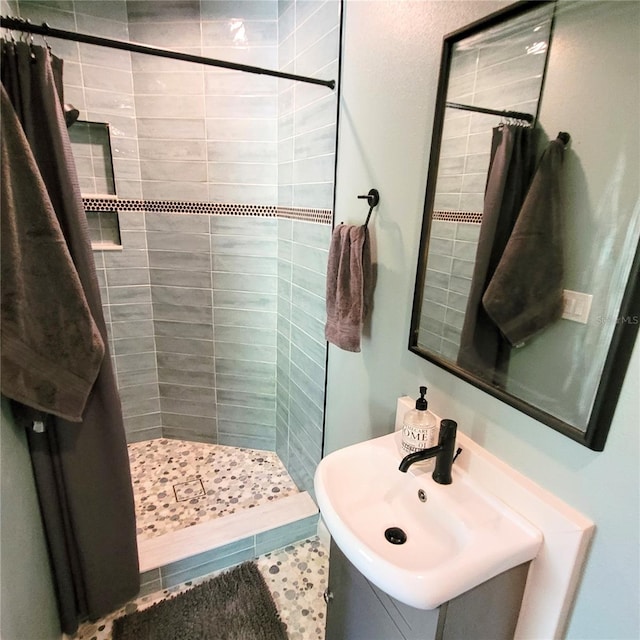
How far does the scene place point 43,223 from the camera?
1.05 metres

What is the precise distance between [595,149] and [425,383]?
28.5 inches

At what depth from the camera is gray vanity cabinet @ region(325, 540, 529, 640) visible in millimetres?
810

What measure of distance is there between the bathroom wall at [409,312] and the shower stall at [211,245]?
24 cm

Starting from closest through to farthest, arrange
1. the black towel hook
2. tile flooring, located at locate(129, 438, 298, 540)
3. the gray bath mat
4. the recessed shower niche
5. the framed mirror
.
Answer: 1. the framed mirror
2. the black towel hook
3. the gray bath mat
4. tile flooring, located at locate(129, 438, 298, 540)
5. the recessed shower niche

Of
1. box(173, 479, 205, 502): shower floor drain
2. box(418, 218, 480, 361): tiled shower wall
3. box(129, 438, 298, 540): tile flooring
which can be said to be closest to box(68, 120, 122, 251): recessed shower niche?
box(129, 438, 298, 540): tile flooring

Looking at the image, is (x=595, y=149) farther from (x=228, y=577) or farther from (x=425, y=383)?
(x=228, y=577)

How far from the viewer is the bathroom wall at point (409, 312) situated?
2.31 ft

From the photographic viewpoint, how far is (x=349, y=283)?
55.9 inches

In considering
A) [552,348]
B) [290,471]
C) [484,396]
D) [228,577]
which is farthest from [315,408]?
[552,348]

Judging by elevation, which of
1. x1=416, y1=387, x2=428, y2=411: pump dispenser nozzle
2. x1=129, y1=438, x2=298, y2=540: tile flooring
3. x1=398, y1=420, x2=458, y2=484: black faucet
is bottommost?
x1=129, y1=438, x2=298, y2=540: tile flooring

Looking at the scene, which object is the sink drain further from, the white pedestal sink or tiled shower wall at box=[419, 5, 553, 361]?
tiled shower wall at box=[419, 5, 553, 361]

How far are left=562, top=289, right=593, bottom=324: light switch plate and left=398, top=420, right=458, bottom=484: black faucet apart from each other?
1.25ft

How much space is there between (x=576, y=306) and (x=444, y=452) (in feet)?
1.57

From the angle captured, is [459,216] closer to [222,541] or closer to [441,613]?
[441,613]
